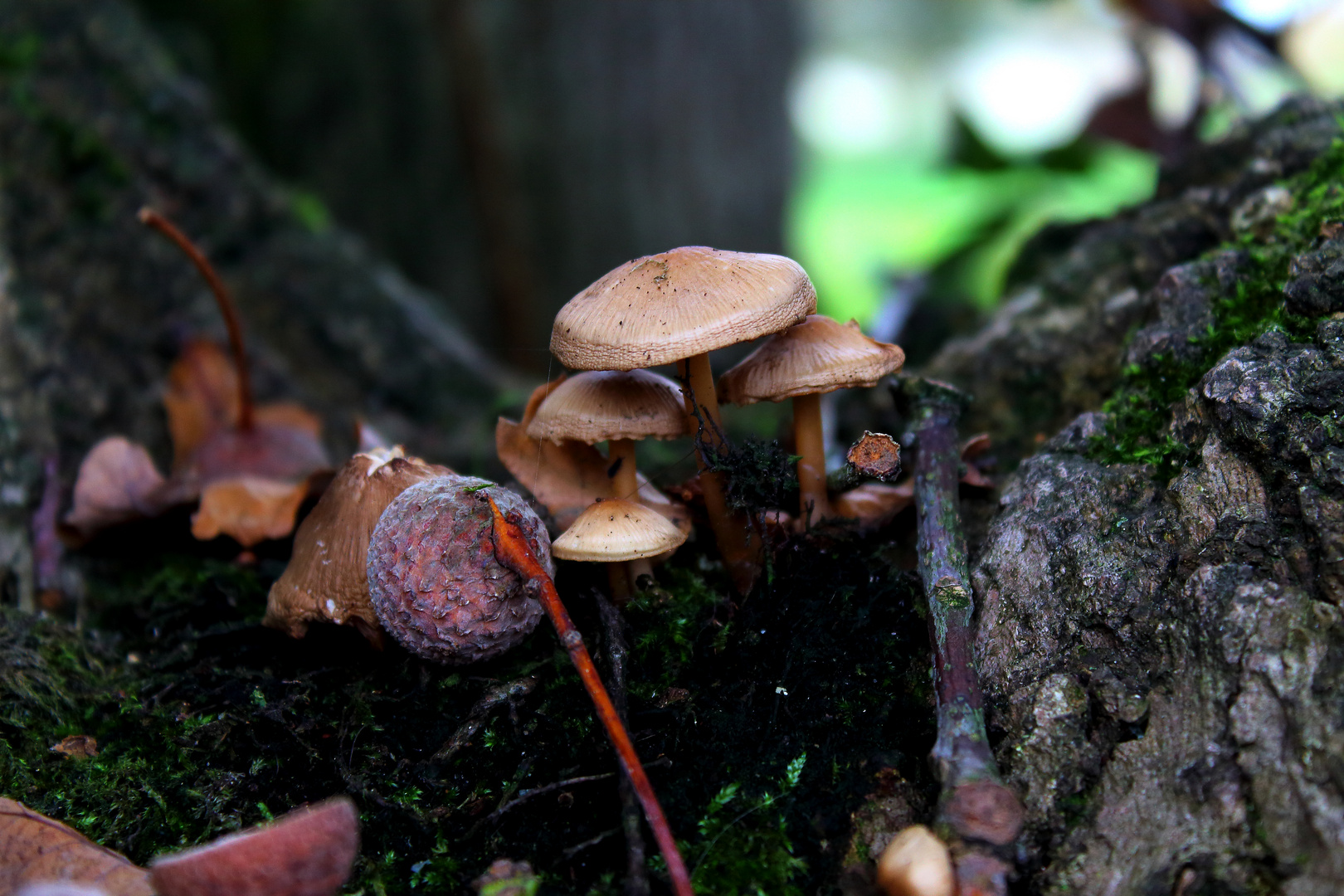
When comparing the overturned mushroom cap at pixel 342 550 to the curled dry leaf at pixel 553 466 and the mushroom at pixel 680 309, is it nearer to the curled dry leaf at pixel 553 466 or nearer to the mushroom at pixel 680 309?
the curled dry leaf at pixel 553 466

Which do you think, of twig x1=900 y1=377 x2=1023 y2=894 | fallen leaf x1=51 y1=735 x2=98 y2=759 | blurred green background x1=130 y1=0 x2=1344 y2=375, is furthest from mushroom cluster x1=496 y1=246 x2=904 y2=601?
blurred green background x1=130 y1=0 x2=1344 y2=375

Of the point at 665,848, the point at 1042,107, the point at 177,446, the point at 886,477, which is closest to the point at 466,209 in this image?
the point at 177,446

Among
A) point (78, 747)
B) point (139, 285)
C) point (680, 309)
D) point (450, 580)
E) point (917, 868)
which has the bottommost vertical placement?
point (78, 747)

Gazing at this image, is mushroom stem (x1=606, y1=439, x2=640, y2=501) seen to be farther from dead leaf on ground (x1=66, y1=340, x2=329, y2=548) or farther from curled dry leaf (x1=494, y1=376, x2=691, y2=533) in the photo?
dead leaf on ground (x1=66, y1=340, x2=329, y2=548)

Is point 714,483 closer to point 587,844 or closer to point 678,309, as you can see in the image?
point 678,309

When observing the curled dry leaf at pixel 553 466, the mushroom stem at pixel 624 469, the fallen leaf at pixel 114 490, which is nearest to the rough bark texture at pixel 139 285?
the fallen leaf at pixel 114 490

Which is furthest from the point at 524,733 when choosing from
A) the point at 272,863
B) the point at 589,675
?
the point at 272,863
